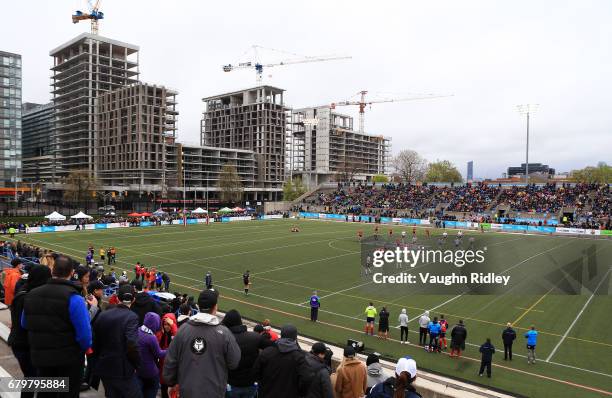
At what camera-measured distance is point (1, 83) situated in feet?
333

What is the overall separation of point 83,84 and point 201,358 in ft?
450

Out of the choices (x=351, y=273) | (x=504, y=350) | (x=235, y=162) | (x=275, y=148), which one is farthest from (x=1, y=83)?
(x=504, y=350)

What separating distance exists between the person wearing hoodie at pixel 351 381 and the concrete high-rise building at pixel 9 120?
116250 mm

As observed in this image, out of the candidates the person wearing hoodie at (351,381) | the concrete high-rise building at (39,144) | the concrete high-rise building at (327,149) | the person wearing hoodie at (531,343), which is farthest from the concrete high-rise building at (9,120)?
the person wearing hoodie at (351,381)

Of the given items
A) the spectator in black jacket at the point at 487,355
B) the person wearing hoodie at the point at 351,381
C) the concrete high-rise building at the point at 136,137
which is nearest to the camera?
the person wearing hoodie at the point at 351,381

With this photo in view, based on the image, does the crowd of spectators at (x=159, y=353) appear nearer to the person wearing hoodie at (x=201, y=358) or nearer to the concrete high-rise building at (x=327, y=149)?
the person wearing hoodie at (x=201, y=358)

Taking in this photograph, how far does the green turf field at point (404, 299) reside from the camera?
15.2 m

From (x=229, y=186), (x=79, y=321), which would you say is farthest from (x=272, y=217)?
(x=79, y=321)

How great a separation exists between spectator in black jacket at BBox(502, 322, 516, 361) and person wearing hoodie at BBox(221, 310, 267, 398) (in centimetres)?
1293

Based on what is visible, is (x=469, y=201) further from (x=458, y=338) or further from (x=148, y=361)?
(x=148, y=361)

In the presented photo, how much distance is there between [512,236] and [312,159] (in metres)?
137

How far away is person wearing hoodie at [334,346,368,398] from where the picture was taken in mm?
6145

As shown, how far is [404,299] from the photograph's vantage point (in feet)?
80.1

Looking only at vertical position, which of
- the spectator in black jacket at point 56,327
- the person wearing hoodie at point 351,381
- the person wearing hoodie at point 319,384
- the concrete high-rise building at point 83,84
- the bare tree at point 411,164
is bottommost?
the person wearing hoodie at point 351,381
